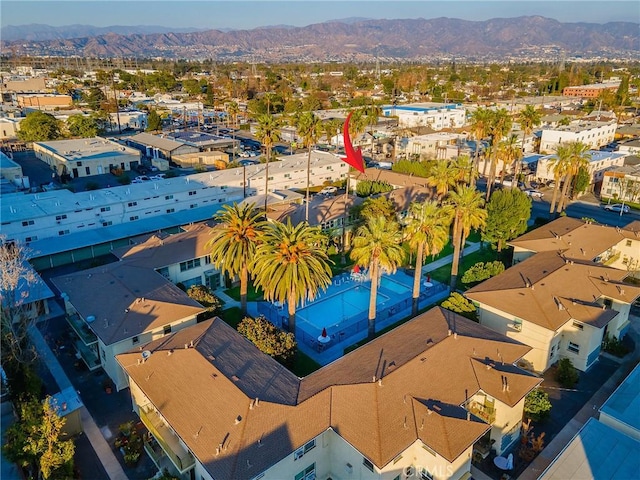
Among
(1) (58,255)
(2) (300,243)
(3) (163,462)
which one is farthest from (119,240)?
(3) (163,462)

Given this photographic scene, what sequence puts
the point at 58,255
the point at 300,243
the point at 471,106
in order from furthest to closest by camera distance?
the point at 471,106 → the point at 58,255 → the point at 300,243

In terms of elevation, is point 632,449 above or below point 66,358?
above

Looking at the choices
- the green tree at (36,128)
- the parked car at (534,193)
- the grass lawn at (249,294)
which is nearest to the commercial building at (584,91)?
the parked car at (534,193)

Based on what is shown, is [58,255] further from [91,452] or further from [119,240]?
[91,452]

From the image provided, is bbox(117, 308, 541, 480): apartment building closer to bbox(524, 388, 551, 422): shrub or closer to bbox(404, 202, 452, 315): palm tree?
bbox(524, 388, 551, 422): shrub

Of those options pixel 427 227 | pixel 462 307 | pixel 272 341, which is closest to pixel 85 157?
pixel 272 341

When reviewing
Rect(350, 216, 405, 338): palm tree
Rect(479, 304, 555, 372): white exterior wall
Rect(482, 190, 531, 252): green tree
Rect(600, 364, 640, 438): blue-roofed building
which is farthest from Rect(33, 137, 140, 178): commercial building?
Rect(600, 364, 640, 438): blue-roofed building

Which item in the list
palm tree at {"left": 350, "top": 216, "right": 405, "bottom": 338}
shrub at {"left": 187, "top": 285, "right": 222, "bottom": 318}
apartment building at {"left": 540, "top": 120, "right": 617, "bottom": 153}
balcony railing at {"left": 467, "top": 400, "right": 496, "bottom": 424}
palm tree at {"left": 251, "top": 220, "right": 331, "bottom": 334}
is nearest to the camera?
balcony railing at {"left": 467, "top": 400, "right": 496, "bottom": 424}
